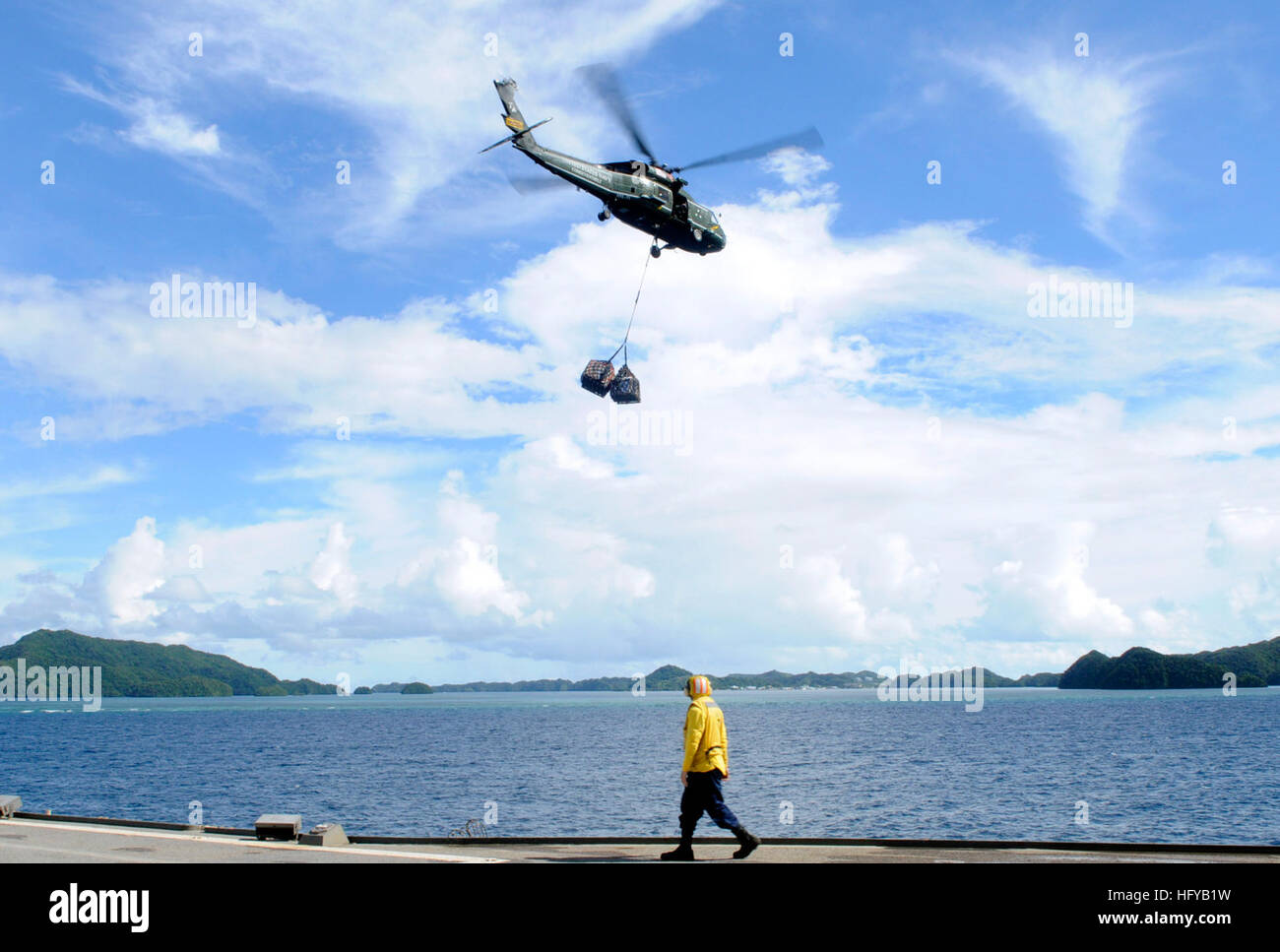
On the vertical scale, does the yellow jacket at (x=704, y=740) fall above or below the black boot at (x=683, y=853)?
above

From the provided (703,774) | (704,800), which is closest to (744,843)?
(704,800)

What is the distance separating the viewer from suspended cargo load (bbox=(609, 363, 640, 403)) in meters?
22.7

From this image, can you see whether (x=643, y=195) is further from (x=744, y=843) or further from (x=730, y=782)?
(x=730, y=782)

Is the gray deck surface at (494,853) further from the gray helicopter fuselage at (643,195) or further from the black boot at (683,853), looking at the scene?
the gray helicopter fuselage at (643,195)

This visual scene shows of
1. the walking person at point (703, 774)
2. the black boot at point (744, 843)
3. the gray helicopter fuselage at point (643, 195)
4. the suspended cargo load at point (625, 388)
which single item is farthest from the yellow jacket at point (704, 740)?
the gray helicopter fuselage at point (643, 195)

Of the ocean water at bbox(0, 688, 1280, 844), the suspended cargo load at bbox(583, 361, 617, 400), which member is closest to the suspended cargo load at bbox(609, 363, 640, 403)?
the suspended cargo load at bbox(583, 361, 617, 400)

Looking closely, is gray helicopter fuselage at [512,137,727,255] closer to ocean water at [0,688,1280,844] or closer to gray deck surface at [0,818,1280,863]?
gray deck surface at [0,818,1280,863]

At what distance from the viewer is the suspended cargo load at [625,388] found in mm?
22719

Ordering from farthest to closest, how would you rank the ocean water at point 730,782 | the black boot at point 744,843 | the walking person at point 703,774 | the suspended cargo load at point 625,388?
the ocean water at point 730,782, the suspended cargo load at point 625,388, the walking person at point 703,774, the black boot at point 744,843

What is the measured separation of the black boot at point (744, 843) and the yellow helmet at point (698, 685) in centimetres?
156

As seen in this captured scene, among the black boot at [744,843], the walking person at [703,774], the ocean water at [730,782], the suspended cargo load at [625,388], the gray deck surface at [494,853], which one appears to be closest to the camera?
the black boot at [744,843]

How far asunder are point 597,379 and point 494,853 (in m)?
13.1

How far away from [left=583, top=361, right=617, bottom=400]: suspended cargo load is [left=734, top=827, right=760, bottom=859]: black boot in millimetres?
13478
